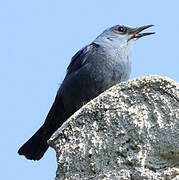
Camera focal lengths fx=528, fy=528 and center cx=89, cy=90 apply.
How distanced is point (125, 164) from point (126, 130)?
9.5 inches

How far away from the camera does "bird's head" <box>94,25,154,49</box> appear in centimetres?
803

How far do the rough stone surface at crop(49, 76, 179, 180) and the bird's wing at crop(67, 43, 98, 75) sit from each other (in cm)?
410

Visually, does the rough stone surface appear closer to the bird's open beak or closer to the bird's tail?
the bird's tail

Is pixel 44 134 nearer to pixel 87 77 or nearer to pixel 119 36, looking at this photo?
pixel 87 77

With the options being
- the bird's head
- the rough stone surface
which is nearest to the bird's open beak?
the bird's head

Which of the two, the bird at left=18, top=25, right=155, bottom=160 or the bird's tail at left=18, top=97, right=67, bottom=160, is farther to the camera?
the bird at left=18, top=25, right=155, bottom=160

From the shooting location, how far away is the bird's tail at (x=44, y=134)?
661 centimetres

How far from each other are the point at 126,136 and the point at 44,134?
3.87m

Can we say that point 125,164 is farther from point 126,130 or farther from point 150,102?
point 150,102

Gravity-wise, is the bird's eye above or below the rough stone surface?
above

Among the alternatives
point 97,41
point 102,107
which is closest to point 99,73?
point 97,41

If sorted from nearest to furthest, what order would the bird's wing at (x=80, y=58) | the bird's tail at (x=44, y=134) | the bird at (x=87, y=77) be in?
1. the bird's tail at (x=44, y=134)
2. the bird at (x=87, y=77)
3. the bird's wing at (x=80, y=58)

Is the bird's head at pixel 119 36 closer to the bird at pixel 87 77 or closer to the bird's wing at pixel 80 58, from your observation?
the bird at pixel 87 77

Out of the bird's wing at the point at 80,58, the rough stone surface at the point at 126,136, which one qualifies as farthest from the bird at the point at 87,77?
the rough stone surface at the point at 126,136
